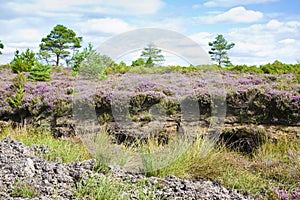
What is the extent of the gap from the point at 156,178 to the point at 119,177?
431 mm

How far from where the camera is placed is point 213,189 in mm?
4117

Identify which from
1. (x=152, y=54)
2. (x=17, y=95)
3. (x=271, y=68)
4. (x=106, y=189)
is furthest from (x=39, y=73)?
(x=106, y=189)

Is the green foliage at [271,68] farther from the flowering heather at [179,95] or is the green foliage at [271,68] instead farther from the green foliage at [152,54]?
the green foliage at [152,54]

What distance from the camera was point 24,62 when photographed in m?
13.1

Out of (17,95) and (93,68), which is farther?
(93,68)

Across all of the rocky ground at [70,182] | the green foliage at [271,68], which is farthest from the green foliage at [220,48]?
the rocky ground at [70,182]

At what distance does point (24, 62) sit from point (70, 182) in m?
10.0

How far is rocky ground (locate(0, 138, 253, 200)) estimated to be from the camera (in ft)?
12.4

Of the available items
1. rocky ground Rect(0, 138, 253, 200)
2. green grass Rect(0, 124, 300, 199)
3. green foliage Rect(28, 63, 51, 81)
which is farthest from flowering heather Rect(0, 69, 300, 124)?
rocky ground Rect(0, 138, 253, 200)

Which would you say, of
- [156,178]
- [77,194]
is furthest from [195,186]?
[77,194]

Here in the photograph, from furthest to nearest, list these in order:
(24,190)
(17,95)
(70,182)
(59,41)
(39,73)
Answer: (59,41), (39,73), (17,95), (70,182), (24,190)

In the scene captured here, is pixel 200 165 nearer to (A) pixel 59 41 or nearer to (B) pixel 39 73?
(B) pixel 39 73

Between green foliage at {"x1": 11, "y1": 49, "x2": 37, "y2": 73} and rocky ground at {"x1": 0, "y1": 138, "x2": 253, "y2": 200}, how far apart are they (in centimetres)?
900

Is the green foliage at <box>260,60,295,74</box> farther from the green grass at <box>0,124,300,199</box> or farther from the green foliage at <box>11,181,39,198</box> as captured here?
the green foliage at <box>11,181,39,198</box>
